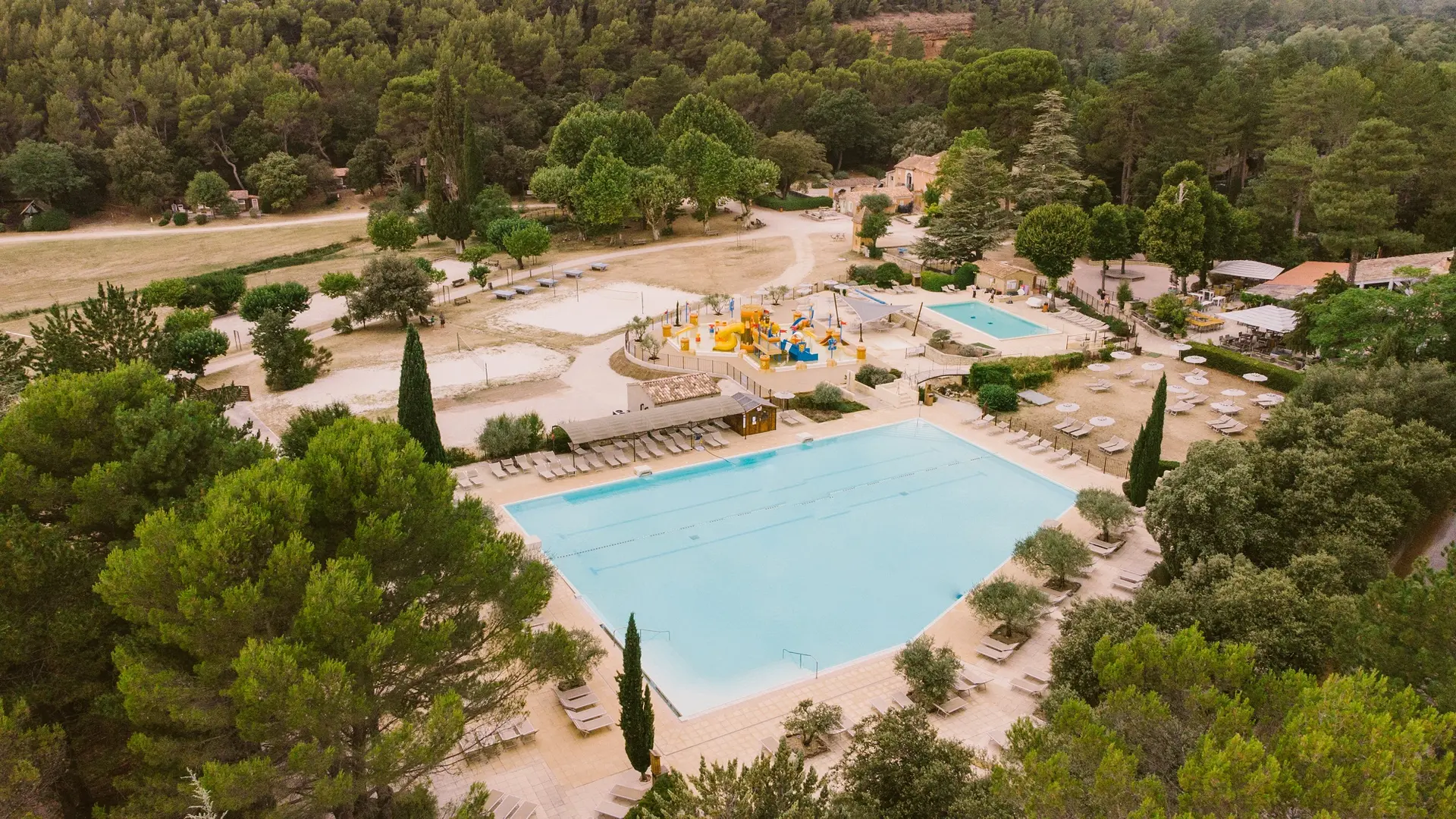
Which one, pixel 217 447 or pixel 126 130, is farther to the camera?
pixel 126 130

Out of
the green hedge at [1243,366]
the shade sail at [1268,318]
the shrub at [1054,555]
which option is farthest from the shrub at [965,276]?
the shrub at [1054,555]

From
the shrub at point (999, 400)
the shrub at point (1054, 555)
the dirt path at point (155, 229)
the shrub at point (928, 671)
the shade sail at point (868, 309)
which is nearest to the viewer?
the shrub at point (928, 671)

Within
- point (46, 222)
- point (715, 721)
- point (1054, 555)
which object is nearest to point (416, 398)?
point (715, 721)

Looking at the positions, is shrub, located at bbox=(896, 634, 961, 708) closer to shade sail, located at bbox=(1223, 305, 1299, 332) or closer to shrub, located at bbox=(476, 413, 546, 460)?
shrub, located at bbox=(476, 413, 546, 460)

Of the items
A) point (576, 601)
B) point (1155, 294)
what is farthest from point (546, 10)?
point (576, 601)

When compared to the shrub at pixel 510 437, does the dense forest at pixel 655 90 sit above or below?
above

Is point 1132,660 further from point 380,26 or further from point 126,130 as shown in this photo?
point 380,26

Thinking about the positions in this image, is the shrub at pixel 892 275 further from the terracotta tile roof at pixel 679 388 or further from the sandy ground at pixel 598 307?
the terracotta tile roof at pixel 679 388
